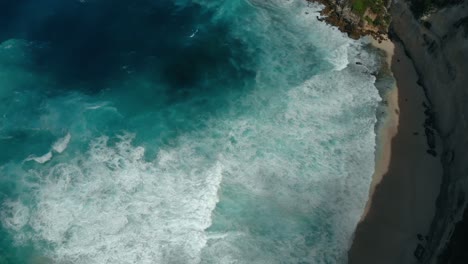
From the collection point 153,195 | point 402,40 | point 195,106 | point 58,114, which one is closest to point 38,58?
point 58,114

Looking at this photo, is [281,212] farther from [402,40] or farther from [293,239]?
[402,40]

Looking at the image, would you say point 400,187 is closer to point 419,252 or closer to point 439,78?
point 419,252

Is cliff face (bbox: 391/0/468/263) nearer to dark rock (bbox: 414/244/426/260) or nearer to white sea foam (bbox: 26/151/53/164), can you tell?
dark rock (bbox: 414/244/426/260)

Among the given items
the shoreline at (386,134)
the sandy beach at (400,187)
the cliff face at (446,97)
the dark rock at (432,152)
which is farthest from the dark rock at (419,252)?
the dark rock at (432,152)

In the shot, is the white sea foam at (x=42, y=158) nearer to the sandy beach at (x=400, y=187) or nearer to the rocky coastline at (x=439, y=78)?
the sandy beach at (x=400, y=187)

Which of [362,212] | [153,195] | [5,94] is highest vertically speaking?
[362,212]

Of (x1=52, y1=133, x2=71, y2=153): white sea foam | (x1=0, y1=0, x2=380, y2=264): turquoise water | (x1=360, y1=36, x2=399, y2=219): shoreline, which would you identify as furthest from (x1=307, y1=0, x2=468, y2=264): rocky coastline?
(x1=52, y1=133, x2=71, y2=153): white sea foam

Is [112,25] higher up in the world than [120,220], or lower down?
higher up
